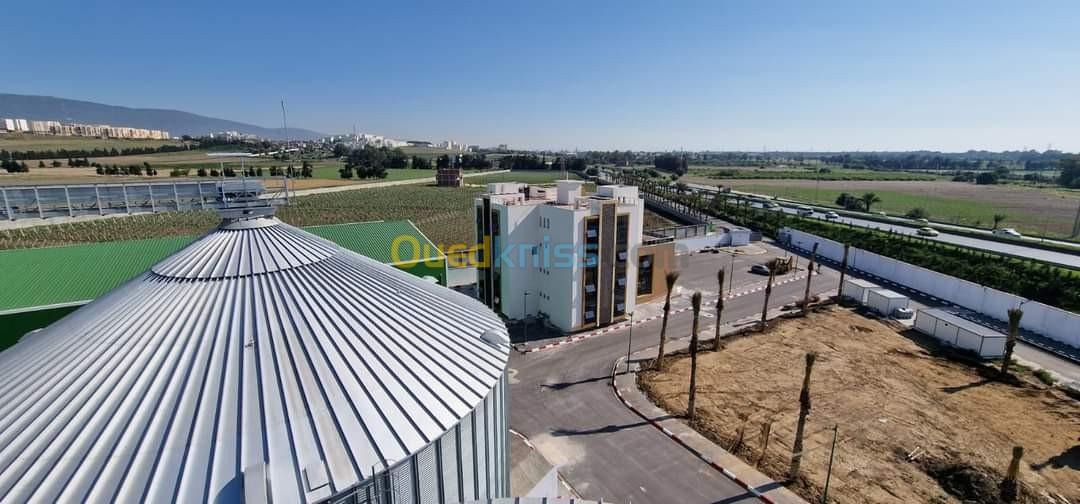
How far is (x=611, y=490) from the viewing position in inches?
801

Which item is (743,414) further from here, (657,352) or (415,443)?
(415,443)

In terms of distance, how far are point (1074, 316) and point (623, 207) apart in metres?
34.5

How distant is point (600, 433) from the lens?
951 inches

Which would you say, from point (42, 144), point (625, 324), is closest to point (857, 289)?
point (625, 324)

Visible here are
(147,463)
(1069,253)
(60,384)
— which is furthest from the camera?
(1069,253)

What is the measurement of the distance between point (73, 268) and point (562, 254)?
1267 inches

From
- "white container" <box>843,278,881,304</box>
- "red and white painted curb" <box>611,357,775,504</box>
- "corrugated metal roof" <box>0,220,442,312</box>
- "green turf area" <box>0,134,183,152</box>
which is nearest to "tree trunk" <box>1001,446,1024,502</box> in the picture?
"red and white painted curb" <box>611,357,775,504</box>

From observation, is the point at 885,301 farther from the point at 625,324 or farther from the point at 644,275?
the point at 625,324

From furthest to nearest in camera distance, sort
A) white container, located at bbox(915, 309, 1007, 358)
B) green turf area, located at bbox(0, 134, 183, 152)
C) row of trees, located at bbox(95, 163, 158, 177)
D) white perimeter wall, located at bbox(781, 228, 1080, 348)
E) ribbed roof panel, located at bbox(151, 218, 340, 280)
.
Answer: green turf area, located at bbox(0, 134, 183, 152) → row of trees, located at bbox(95, 163, 158, 177) → white perimeter wall, located at bbox(781, 228, 1080, 348) → white container, located at bbox(915, 309, 1007, 358) → ribbed roof panel, located at bbox(151, 218, 340, 280)

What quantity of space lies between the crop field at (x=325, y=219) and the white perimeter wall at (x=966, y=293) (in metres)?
50.6

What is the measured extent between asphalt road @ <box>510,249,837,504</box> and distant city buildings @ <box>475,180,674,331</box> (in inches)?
131

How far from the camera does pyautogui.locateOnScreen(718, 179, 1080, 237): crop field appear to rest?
78.8m

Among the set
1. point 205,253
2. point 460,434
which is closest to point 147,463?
point 460,434

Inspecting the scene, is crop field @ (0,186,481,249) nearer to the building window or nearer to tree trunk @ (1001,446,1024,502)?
the building window
